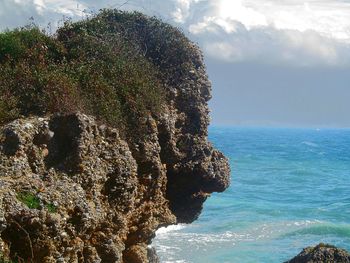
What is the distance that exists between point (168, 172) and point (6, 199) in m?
6.58

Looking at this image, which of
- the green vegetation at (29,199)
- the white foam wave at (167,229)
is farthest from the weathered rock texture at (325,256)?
the white foam wave at (167,229)

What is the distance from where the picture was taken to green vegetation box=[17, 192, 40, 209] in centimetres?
862

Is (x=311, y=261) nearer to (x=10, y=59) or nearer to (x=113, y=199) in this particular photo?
(x=113, y=199)

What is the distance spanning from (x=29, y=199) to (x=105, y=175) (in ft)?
7.22

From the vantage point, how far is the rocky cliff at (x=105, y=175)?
869 cm

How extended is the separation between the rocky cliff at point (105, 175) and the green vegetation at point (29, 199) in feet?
0.04

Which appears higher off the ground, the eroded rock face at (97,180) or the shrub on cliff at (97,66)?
the shrub on cliff at (97,66)

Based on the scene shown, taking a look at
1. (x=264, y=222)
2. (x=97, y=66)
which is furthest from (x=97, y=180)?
(x=264, y=222)

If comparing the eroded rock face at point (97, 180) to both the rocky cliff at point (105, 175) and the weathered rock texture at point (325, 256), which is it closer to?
the rocky cliff at point (105, 175)

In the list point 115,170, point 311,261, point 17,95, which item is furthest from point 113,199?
point 311,261

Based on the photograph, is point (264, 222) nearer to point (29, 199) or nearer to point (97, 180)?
point (97, 180)

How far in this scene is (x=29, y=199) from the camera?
8.71 meters

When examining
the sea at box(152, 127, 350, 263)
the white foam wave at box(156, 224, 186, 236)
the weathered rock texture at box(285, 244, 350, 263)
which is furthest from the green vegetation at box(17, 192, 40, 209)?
the white foam wave at box(156, 224, 186, 236)

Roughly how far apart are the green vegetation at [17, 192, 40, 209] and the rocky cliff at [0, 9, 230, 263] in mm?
14
